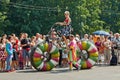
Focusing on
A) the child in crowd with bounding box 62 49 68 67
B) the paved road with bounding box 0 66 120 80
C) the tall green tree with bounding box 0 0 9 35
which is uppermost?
the tall green tree with bounding box 0 0 9 35

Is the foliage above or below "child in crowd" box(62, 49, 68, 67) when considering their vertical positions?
above

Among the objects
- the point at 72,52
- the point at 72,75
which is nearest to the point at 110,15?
the point at 72,52

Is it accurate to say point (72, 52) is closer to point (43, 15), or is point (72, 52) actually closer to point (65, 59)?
point (65, 59)

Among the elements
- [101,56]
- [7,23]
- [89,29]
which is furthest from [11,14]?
[101,56]

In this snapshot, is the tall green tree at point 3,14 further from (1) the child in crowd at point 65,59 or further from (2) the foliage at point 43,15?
(1) the child in crowd at point 65,59

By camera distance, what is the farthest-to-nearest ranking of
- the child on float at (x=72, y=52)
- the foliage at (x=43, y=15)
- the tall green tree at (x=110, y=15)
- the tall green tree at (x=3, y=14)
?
the tall green tree at (x=110, y=15)
the foliage at (x=43, y=15)
the tall green tree at (x=3, y=14)
the child on float at (x=72, y=52)

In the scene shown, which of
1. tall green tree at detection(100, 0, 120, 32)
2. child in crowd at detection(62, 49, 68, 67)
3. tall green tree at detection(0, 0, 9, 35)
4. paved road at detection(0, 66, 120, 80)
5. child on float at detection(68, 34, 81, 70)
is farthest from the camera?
tall green tree at detection(100, 0, 120, 32)

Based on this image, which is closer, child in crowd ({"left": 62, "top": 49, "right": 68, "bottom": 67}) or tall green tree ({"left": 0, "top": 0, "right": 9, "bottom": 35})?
child in crowd ({"left": 62, "top": 49, "right": 68, "bottom": 67})

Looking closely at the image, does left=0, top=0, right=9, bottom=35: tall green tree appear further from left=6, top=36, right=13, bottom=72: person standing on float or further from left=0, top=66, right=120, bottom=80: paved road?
left=0, top=66, right=120, bottom=80: paved road

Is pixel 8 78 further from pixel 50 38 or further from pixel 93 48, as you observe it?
pixel 93 48

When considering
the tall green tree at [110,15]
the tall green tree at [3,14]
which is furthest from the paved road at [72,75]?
the tall green tree at [110,15]

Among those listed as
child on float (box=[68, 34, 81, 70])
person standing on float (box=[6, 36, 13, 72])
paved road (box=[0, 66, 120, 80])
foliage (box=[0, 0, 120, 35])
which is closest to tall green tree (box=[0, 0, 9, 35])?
foliage (box=[0, 0, 120, 35])

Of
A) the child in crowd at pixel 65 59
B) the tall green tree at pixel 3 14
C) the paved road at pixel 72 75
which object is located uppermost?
the tall green tree at pixel 3 14

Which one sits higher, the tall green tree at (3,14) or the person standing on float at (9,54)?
the tall green tree at (3,14)
